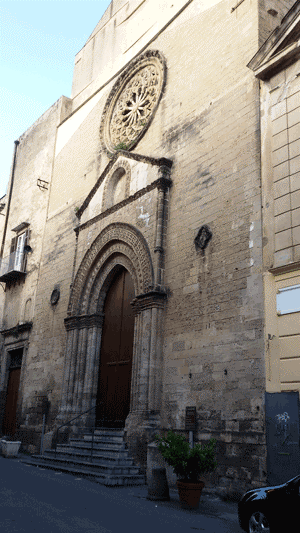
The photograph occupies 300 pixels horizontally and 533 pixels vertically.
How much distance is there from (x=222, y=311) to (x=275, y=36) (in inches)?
219

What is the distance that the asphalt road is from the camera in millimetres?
5951

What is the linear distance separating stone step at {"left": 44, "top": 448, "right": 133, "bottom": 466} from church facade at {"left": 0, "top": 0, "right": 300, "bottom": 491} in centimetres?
29

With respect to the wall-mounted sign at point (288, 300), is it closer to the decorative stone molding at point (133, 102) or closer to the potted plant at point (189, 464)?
the potted plant at point (189, 464)

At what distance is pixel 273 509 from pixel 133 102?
42.5ft

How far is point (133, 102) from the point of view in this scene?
15828 millimetres

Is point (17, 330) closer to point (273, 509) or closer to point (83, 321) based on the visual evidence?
point (83, 321)

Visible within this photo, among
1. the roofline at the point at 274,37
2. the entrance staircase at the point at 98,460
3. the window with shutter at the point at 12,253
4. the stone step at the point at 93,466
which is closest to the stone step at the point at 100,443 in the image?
the entrance staircase at the point at 98,460

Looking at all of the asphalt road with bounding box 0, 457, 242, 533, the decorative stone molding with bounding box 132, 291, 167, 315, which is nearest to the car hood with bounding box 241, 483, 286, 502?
the asphalt road with bounding box 0, 457, 242, 533

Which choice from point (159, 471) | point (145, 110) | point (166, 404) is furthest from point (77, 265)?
point (159, 471)

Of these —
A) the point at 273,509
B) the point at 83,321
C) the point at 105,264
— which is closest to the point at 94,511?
the point at 273,509

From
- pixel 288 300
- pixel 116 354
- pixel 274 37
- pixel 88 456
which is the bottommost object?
pixel 88 456

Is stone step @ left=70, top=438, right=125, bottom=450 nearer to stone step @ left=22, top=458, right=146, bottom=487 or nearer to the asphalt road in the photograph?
stone step @ left=22, top=458, right=146, bottom=487

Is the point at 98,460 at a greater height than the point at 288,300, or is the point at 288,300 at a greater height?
the point at 288,300

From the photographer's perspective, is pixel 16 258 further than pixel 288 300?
Yes
